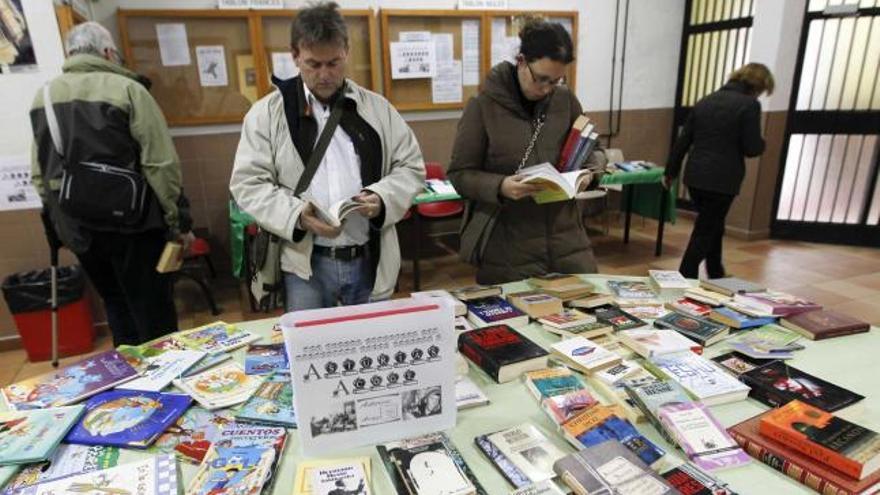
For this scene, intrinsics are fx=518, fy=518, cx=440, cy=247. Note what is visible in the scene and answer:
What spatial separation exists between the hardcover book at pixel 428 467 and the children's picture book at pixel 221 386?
38 centimetres

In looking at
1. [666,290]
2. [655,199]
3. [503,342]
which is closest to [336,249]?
[503,342]

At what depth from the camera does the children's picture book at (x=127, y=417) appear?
1.00m

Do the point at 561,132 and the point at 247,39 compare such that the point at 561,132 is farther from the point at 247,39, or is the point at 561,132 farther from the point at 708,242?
the point at 247,39

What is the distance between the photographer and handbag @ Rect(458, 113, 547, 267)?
1.74m

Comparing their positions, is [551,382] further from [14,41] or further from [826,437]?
[14,41]

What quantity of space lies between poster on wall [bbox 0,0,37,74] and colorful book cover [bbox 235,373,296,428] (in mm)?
2623

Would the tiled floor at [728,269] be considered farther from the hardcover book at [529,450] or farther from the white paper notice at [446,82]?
the hardcover book at [529,450]

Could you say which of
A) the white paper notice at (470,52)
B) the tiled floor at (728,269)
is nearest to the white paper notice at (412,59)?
the white paper notice at (470,52)

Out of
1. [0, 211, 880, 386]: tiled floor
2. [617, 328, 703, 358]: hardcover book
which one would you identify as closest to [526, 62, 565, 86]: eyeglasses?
[617, 328, 703, 358]: hardcover book

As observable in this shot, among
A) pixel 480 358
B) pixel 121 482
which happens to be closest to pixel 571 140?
pixel 480 358

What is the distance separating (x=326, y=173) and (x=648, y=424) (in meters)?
1.09

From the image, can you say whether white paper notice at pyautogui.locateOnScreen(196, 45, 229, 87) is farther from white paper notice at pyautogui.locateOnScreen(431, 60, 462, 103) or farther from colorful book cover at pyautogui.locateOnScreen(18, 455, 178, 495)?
colorful book cover at pyautogui.locateOnScreen(18, 455, 178, 495)

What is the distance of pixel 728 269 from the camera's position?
4.12 m

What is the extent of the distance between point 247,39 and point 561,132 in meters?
2.93
